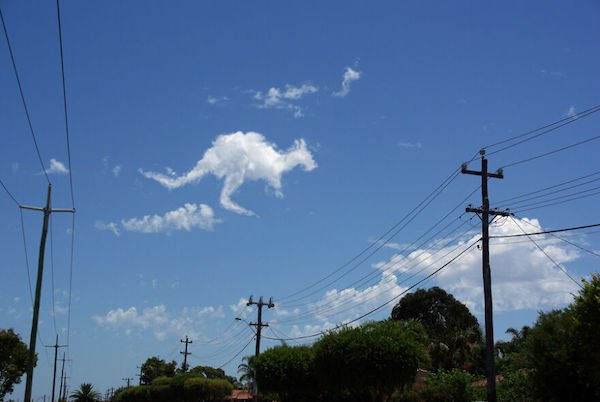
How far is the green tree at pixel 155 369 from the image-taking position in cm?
13562

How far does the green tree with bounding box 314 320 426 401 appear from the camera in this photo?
3991cm

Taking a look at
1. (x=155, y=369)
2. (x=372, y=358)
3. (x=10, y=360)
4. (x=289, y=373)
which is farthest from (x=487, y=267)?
(x=155, y=369)

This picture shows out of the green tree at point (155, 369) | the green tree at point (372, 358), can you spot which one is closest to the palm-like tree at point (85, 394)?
the green tree at point (155, 369)

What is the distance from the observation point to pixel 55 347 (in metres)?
90.8

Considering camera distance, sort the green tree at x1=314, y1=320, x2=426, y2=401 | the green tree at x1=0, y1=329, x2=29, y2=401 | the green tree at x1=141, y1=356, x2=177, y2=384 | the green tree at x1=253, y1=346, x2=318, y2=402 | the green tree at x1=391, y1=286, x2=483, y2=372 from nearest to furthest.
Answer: the green tree at x1=314, y1=320, x2=426, y2=401, the green tree at x1=253, y1=346, x2=318, y2=402, the green tree at x1=0, y1=329, x2=29, y2=401, the green tree at x1=391, y1=286, x2=483, y2=372, the green tree at x1=141, y1=356, x2=177, y2=384

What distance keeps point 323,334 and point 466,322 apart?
51.7 metres

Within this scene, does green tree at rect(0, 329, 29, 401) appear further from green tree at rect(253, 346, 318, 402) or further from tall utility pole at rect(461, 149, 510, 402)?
tall utility pole at rect(461, 149, 510, 402)

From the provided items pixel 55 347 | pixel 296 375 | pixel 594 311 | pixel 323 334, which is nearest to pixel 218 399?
pixel 55 347

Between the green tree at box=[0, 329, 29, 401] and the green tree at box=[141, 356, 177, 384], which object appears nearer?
the green tree at box=[0, 329, 29, 401]

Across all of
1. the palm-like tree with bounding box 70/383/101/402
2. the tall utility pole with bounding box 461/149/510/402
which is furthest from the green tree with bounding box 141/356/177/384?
the tall utility pole with bounding box 461/149/510/402

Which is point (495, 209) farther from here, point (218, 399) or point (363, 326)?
point (218, 399)

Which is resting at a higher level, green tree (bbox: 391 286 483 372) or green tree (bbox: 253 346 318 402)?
green tree (bbox: 391 286 483 372)

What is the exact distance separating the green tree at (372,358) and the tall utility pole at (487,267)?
13.4m

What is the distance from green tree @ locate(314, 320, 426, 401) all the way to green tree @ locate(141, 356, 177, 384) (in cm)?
9842
